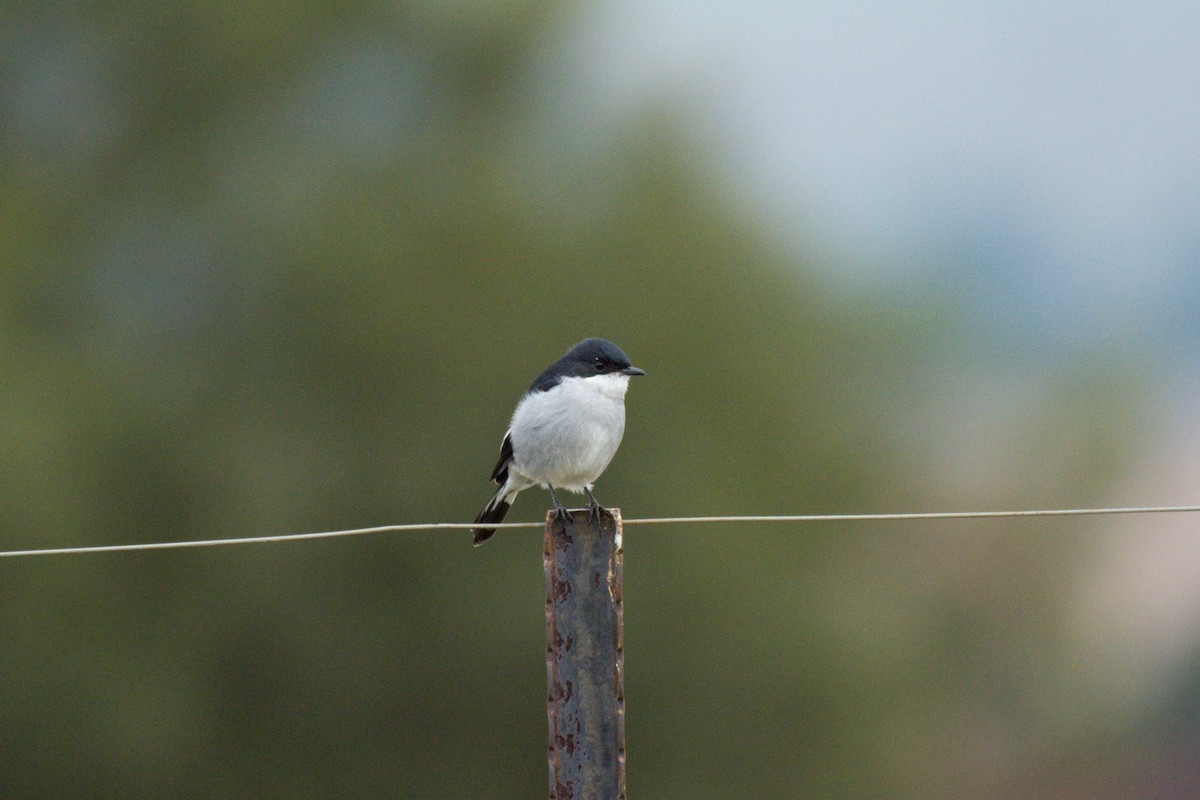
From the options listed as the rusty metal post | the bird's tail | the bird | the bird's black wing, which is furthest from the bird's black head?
the rusty metal post

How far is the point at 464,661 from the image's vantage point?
16922 millimetres

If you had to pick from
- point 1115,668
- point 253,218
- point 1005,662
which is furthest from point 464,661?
point 1115,668

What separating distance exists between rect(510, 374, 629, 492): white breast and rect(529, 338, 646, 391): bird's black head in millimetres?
51

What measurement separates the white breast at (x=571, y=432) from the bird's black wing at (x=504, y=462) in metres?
0.25

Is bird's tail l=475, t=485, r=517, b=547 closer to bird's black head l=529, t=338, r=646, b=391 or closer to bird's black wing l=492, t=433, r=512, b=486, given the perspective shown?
bird's black wing l=492, t=433, r=512, b=486

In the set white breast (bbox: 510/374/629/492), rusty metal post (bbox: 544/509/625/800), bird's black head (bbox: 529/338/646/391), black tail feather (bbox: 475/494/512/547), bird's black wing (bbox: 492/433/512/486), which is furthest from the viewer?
black tail feather (bbox: 475/494/512/547)

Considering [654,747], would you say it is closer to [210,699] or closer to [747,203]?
[210,699]

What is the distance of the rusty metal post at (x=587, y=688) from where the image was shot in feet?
14.0

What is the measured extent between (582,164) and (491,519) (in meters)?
12.1

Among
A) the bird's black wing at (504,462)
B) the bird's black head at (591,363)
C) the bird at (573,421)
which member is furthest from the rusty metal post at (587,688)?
the bird's black wing at (504,462)

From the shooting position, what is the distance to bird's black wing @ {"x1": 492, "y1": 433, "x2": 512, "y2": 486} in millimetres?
6971

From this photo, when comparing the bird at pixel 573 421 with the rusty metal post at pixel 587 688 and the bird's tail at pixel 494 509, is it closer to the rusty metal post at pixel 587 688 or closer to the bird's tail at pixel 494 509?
the bird's tail at pixel 494 509

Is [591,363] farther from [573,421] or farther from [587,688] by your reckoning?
[587,688]

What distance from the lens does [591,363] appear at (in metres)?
6.75
